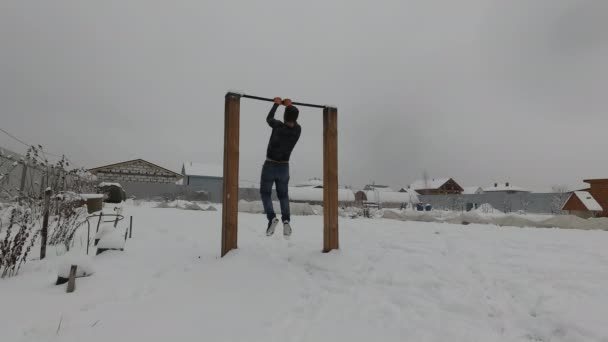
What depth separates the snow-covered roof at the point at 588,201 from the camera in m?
21.1

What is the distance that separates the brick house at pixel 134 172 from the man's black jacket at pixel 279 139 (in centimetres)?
3395

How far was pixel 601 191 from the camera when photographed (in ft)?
73.0

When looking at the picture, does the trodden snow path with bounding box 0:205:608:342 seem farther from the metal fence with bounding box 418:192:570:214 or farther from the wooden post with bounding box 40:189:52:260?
the metal fence with bounding box 418:192:570:214

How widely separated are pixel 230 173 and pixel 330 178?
4.69ft

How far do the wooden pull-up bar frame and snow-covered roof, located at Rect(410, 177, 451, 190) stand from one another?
2281 inches

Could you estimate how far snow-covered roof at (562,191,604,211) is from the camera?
2114 centimetres

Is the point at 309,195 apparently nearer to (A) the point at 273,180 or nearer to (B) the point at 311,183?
(B) the point at 311,183

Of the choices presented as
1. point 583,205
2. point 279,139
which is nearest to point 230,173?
point 279,139

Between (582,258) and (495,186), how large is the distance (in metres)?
65.1

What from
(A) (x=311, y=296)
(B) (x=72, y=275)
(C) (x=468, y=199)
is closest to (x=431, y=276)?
(A) (x=311, y=296)

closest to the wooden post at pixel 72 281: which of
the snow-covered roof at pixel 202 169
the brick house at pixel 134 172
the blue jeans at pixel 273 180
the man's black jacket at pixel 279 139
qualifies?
the blue jeans at pixel 273 180

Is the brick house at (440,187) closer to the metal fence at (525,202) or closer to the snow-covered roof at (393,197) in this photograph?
the snow-covered roof at (393,197)

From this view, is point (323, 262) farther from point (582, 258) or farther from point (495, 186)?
point (495, 186)

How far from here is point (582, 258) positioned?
3.80 m
